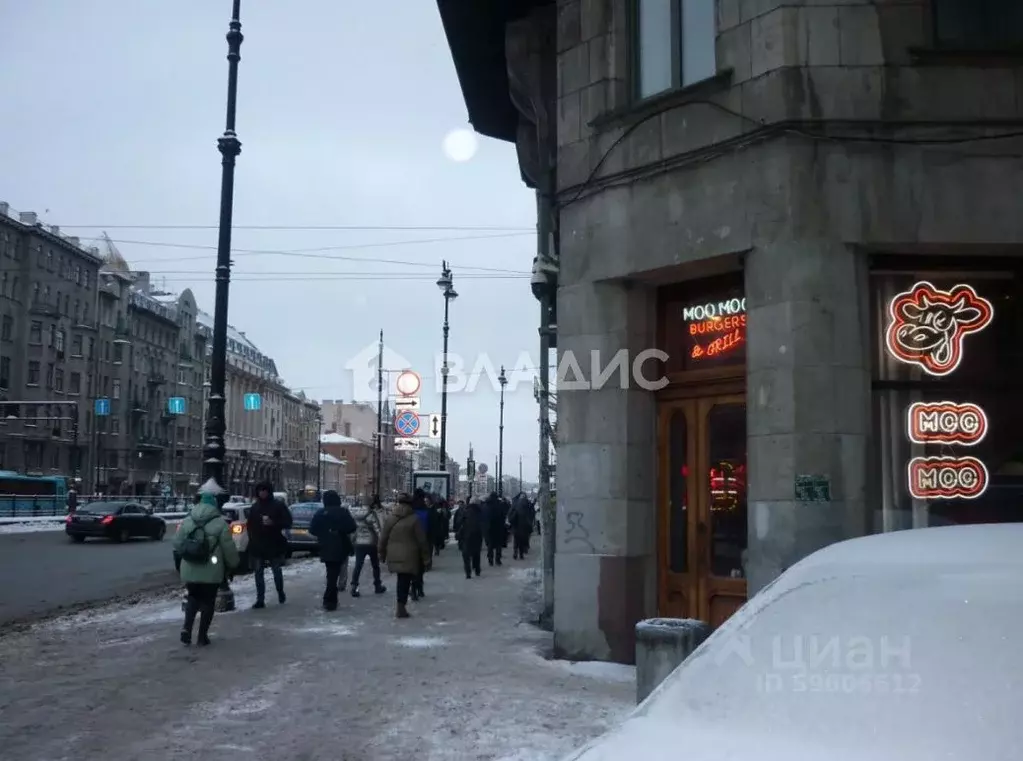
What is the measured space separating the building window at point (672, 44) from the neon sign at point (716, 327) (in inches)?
90.9

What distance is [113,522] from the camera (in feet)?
115

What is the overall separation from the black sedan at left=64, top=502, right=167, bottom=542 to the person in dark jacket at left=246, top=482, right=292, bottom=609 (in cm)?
2235

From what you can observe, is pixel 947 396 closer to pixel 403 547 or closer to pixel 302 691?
pixel 302 691

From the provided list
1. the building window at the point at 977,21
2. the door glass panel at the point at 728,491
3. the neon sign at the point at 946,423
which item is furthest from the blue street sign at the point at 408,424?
the building window at the point at 977,21

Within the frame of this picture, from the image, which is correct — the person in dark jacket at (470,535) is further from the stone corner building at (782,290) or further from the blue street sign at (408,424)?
the blue street sign at (408,424)

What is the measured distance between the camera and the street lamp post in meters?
15.4

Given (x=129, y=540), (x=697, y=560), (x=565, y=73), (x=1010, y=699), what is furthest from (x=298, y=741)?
(x=129, y=540)

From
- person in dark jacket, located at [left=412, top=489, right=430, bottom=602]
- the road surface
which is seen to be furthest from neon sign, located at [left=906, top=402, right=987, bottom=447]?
the road surface

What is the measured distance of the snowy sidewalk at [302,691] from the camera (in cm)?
704

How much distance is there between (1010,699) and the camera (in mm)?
2758

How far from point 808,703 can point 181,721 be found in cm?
600

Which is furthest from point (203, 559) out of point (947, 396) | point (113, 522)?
point (113, 522)

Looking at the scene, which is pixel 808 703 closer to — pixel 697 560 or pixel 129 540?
pixel 697 560

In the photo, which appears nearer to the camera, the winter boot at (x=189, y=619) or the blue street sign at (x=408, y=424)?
the winter boot at (x=189, y=619)
